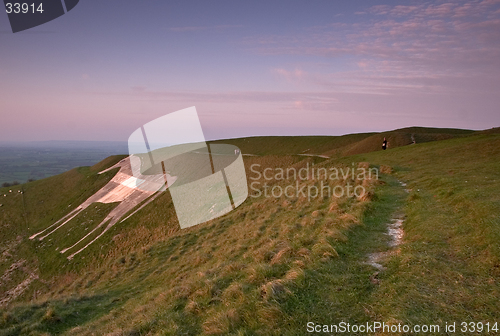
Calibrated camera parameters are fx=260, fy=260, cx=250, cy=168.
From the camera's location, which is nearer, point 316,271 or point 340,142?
point 316,271

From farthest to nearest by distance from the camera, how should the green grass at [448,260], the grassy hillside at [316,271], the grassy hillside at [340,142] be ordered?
1. the grassy hillside at [340,142]
2. the grassy hillside at [316,271]
3. the green grass at [448,260]

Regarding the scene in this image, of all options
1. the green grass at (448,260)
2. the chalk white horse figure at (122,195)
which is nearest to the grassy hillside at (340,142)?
the chalk white horse figure at (122,195)

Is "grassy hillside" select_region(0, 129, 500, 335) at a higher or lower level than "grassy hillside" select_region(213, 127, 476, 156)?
lower

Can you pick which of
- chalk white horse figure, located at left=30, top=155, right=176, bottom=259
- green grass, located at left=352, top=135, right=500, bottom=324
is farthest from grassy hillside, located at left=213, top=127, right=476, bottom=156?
green grass, located at left=352, top=135, right=500, bottom=324

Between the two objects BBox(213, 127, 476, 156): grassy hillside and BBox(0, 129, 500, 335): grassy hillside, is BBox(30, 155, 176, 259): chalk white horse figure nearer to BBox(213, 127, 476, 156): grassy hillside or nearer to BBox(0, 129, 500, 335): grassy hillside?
BBox(0, 129, 500, 335): grassy hillside

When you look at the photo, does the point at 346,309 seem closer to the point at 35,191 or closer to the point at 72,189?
the point at 72,189

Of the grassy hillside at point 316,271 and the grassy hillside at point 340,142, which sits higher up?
the grassy hillside at point 340,142

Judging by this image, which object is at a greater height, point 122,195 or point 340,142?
point 340,142

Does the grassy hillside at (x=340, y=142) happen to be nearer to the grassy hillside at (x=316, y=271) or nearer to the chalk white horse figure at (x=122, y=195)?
the grassy hillside at (x=316, y=271)

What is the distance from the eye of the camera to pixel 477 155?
25.0 m

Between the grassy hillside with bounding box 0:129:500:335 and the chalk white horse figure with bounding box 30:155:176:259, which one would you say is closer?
the grassy hillside with bounding box 0:129:500:335

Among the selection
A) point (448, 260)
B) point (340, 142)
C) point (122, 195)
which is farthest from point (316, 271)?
point (340, 142)

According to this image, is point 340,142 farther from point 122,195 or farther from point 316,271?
point 316,271

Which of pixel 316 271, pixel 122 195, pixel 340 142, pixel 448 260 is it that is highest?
pixel 340 142
